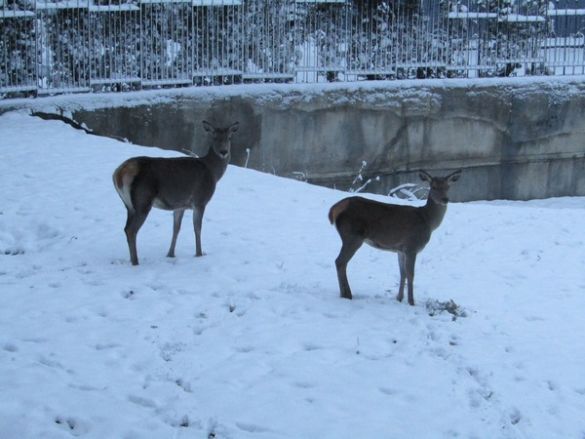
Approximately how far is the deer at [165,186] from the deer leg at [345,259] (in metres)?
1.64

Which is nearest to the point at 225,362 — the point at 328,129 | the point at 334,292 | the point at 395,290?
the point at 334,292

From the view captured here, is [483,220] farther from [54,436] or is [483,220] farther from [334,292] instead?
[54,436]

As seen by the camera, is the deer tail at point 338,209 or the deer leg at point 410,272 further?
the deer leg at point 410,272

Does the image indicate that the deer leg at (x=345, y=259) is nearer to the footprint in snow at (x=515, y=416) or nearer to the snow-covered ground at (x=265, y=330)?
the snow-covered ground at (x=265, y=330)

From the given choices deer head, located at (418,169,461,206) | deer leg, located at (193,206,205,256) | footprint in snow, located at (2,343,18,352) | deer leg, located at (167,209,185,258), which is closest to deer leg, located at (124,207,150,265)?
deer leg, located at (167,209,185,258)

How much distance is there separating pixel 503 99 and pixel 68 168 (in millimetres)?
7373

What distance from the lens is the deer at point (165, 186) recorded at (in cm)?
827

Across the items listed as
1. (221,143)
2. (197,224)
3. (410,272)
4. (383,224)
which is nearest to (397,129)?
(221,143)

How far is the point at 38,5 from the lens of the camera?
1344 centimetres

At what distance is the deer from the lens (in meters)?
8.27

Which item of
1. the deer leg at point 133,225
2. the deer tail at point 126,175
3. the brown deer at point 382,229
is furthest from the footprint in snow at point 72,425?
the deer tail at point 126,175

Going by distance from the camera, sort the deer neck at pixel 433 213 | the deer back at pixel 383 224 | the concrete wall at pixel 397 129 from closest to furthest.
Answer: the deer back at pixel 383 224 → the deer neck at pixel 433 213 → the concrete wall at pixel 397 129

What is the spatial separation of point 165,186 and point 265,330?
6.78 feet

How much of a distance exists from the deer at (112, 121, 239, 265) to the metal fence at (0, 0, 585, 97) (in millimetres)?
5250
